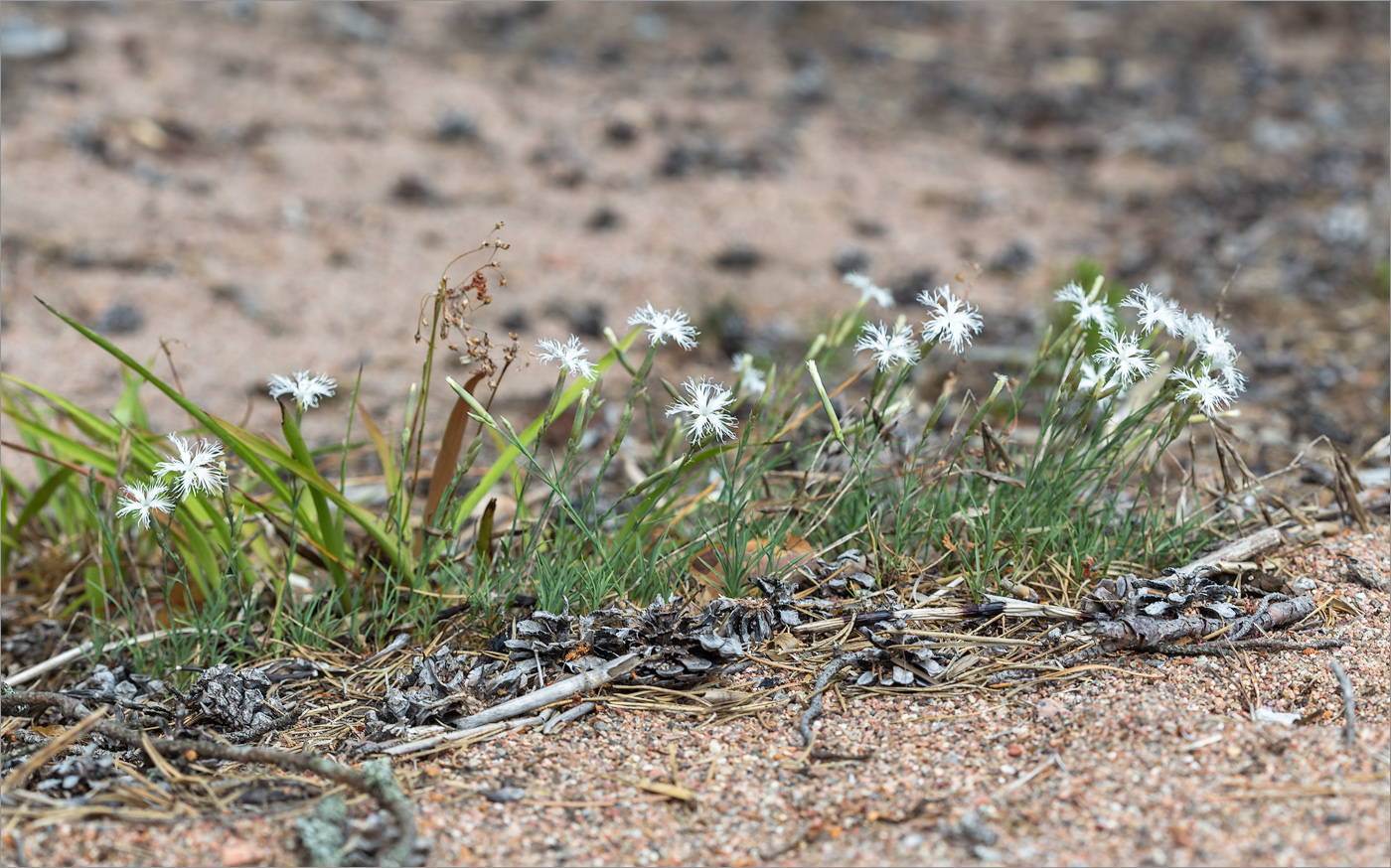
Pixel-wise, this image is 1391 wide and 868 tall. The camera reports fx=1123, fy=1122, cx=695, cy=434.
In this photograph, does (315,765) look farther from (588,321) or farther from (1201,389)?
(588,321)

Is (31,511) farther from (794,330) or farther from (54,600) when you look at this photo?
(794,330)

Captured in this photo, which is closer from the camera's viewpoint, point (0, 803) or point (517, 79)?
point (0, 803)

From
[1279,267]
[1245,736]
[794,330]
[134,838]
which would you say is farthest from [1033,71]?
[134,838]

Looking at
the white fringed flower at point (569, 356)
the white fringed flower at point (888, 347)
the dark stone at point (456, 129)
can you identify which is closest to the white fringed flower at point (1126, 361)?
the white fringed flower at point (888, 347)

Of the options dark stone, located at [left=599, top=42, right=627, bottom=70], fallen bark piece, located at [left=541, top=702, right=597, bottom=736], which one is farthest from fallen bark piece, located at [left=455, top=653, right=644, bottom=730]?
dark stone, located at [left=599, top=42, right=627, bottom=70]

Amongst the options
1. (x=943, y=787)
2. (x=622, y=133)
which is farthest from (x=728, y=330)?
(x=943, y=787)

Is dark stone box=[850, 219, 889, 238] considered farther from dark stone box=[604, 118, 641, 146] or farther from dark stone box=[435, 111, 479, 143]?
dark stone box=[435, 111, 479, 143]

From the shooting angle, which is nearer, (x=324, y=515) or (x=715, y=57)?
(x=324, y=515)

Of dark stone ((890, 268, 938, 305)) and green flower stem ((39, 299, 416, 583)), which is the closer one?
green flower stem ((39, 299, 416, 583))

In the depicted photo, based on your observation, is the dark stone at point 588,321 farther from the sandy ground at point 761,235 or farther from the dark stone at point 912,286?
the dark stone at point 912,286
